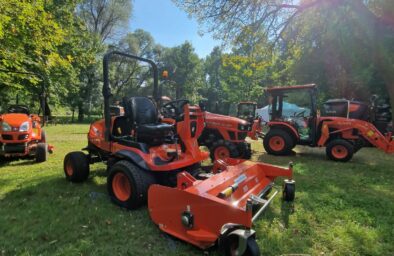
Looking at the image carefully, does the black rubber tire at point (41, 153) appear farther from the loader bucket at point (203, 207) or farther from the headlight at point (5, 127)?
the loader bucket at point (203, 207)

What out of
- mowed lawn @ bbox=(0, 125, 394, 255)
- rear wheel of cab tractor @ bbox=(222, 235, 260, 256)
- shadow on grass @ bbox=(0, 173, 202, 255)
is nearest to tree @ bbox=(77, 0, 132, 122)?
mowed lawn @ bbox=(0, 125, 394, 255)

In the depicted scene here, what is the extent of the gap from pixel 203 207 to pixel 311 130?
703cm

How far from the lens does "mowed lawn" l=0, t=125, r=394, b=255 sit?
10.5 ft

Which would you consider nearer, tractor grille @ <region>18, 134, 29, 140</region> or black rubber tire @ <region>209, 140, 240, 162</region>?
tractor grille @ <region>18, 134, 29, 140</region>

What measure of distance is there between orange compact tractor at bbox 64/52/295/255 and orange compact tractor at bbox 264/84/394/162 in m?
4.80

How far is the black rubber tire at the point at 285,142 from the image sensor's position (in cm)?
929

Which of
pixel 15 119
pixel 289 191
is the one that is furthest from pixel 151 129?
pixel 15 119

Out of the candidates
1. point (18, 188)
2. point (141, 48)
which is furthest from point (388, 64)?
point (141, 48)

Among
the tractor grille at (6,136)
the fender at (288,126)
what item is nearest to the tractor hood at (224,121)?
the fender at (288,126)

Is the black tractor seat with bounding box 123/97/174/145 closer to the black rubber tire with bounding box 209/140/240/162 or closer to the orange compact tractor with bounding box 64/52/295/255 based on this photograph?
the orange compact tractor with bounding box 64/52/295/255

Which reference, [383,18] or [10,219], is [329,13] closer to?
[383,18]

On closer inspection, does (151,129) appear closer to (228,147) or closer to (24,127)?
(228,147)

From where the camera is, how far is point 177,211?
3.24 metres

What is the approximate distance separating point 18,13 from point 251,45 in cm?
917
